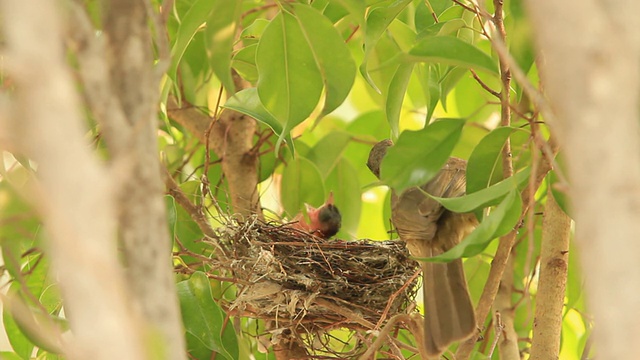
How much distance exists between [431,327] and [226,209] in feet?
3.17

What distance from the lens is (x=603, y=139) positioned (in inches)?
34.5

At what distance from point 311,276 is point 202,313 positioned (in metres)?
0.53

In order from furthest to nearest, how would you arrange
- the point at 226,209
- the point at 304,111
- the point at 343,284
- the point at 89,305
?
the point at 226,209
the point at 343,284
the point at 304,111
the point at 89,305

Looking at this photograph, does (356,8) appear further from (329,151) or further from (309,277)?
(329,151)

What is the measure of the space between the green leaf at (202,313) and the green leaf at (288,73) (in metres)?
0.49

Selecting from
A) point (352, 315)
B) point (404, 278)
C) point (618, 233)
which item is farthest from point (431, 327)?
point (618, 233)

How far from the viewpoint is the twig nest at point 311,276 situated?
2646 millimetres

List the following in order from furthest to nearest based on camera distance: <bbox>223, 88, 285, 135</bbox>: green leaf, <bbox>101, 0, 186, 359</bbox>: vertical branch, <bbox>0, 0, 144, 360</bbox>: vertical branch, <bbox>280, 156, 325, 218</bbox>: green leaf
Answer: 1. <bbox>280, 156, 325, 218</bbox>: green leaf
2. <bbox>223, 88, 285, 135</bbox>: green leaf
3. <bbox>101, 0, 186, 359</bbox>: vertical branch
4. <bbox>0, 0, 144, 360</bbox>: vertical branch

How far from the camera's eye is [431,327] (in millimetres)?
2436

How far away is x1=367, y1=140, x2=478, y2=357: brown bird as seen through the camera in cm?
252

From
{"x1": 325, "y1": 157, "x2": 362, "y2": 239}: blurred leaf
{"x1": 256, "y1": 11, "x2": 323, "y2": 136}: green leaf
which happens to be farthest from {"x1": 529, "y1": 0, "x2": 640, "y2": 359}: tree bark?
{"x1": 325, "y1": 157, "x2": 362, "y2": 239}: blurred leaf

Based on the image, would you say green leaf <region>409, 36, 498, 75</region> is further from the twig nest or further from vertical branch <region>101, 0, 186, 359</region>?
the twig nest

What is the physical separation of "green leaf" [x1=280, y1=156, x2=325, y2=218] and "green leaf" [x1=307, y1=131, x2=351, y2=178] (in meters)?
0.06

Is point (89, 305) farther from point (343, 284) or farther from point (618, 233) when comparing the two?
point (343, 284)
